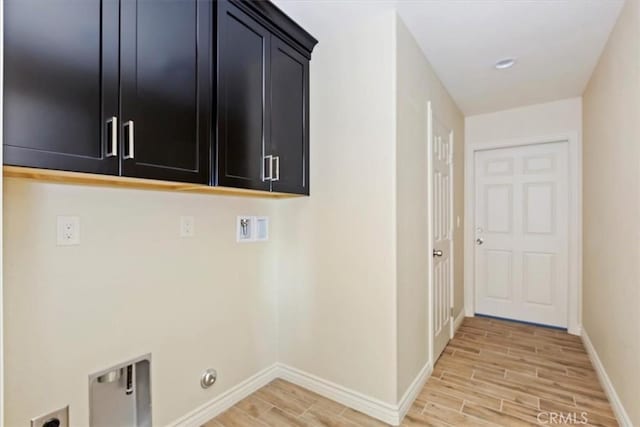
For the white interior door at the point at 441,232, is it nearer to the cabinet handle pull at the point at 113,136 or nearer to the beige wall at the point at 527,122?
the beige wall at the point at 527,122

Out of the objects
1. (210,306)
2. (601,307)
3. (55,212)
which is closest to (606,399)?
(601,307)

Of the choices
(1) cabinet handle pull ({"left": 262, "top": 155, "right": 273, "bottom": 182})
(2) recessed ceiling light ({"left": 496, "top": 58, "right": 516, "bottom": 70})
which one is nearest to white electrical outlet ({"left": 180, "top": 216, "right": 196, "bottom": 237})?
(1) cabinet handle pull ({"left": 262, "top": 155, "right": 273, "bottom": 182})

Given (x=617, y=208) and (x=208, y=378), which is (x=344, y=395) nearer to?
(x=208, y=378)

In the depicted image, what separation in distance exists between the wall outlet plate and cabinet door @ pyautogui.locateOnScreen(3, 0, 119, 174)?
1.05 metres

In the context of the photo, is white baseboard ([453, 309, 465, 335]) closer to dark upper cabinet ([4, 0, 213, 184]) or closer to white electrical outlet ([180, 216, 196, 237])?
white electrical outlet ([180, 216, 196, 237])

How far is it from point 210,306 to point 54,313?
30.8 inches

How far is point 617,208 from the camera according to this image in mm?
2012

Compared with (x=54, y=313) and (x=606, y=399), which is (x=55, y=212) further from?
(x=606, y=399)

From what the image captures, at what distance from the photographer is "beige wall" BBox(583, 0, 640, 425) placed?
1696mm

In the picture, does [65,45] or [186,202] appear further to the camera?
[186,202]

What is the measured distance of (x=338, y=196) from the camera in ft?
7.05

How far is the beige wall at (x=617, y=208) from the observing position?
1696mm

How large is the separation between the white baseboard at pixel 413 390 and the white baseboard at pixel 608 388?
107 centimetres

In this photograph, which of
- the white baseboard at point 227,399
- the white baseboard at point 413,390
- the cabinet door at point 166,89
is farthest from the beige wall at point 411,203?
the cabinet door at point 166,89
